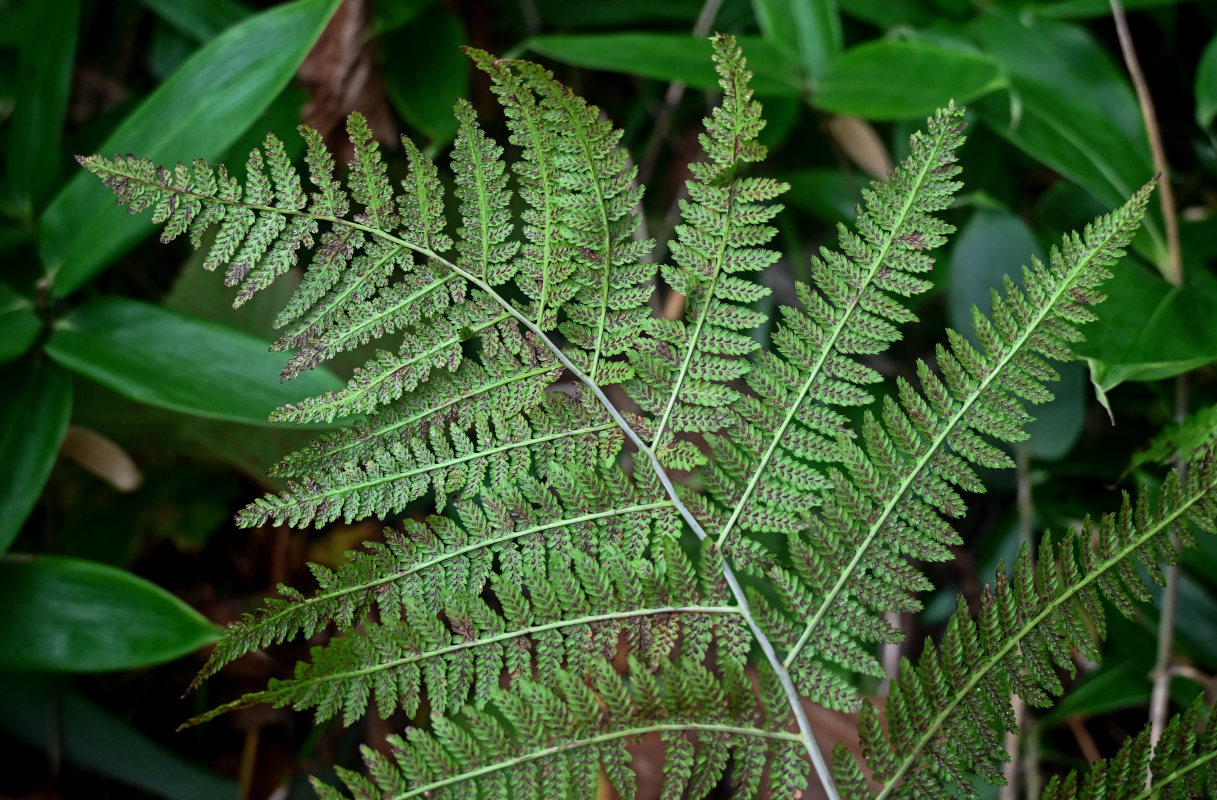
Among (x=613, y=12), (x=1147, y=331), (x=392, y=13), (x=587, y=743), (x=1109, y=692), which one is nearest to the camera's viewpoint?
(x=587, y=743)

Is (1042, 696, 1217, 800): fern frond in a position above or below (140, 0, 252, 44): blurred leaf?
below

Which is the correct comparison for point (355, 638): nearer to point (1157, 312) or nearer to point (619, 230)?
point (619, 230)

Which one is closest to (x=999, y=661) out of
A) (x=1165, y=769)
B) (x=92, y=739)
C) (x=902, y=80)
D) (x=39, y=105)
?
(x=1165, y=769)

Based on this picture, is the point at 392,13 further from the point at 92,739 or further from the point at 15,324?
the point at 92,739

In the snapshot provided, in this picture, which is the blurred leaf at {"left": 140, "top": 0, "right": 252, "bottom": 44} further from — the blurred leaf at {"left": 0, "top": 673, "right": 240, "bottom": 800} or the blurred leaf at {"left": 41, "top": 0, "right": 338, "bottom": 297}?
the blurred leaf at {"left": 0, "top": 673, "right": 240, "bottom": 800}

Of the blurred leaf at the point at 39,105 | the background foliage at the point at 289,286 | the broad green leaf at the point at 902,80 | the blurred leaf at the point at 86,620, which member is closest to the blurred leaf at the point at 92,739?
the background foliage at the point at 289,286

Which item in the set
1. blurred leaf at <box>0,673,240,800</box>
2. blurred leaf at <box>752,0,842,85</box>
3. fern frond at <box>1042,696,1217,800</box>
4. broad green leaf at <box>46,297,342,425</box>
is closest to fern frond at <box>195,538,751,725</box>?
fern frond at <box>1042,696,1217,800</box>

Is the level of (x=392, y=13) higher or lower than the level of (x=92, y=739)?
higher

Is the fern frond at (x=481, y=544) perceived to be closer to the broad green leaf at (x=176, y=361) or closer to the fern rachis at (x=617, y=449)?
the fern rachis at (x=617, y=449)
